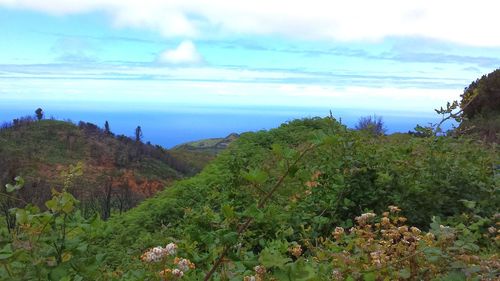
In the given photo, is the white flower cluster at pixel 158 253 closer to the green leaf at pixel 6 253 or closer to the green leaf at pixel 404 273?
the green leaf at pixel 6 253

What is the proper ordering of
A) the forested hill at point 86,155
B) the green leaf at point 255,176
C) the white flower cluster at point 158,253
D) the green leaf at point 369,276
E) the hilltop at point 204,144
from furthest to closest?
the hilltop at point 204,144 < the forested hill at point 86,155 < the green leaf at point 369,276 < the white flower cluster at point 158,253 < the green leaf at point 255,176

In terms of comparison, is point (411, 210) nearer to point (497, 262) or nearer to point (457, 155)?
point (457, 155)

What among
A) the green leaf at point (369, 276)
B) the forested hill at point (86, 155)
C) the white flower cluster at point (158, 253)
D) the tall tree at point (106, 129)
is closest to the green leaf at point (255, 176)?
the white flower cluster at point (158, 253)

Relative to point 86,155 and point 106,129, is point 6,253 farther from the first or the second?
point 106,129

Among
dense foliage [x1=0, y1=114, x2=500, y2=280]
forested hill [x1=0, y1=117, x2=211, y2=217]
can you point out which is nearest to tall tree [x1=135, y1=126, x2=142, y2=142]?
forested hill [x1=0, y1=117, x2=211, y2=217]

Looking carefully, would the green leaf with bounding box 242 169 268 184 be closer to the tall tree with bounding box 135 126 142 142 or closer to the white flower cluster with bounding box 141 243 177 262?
the white flower cluster with bounding box 141 243 177 262

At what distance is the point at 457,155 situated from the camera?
6375 mm

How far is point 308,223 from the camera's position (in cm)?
581

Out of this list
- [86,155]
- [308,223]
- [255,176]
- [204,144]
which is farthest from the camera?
[204,144]

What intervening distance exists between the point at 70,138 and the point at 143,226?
27479 millimetres

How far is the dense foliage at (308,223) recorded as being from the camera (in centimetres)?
232

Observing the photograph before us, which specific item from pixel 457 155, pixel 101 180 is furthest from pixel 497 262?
pixel 101 180

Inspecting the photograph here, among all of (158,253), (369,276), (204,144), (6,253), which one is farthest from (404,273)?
(204,144)

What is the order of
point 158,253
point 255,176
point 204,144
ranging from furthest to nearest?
point 204,144, point 158,253, point 255,176
